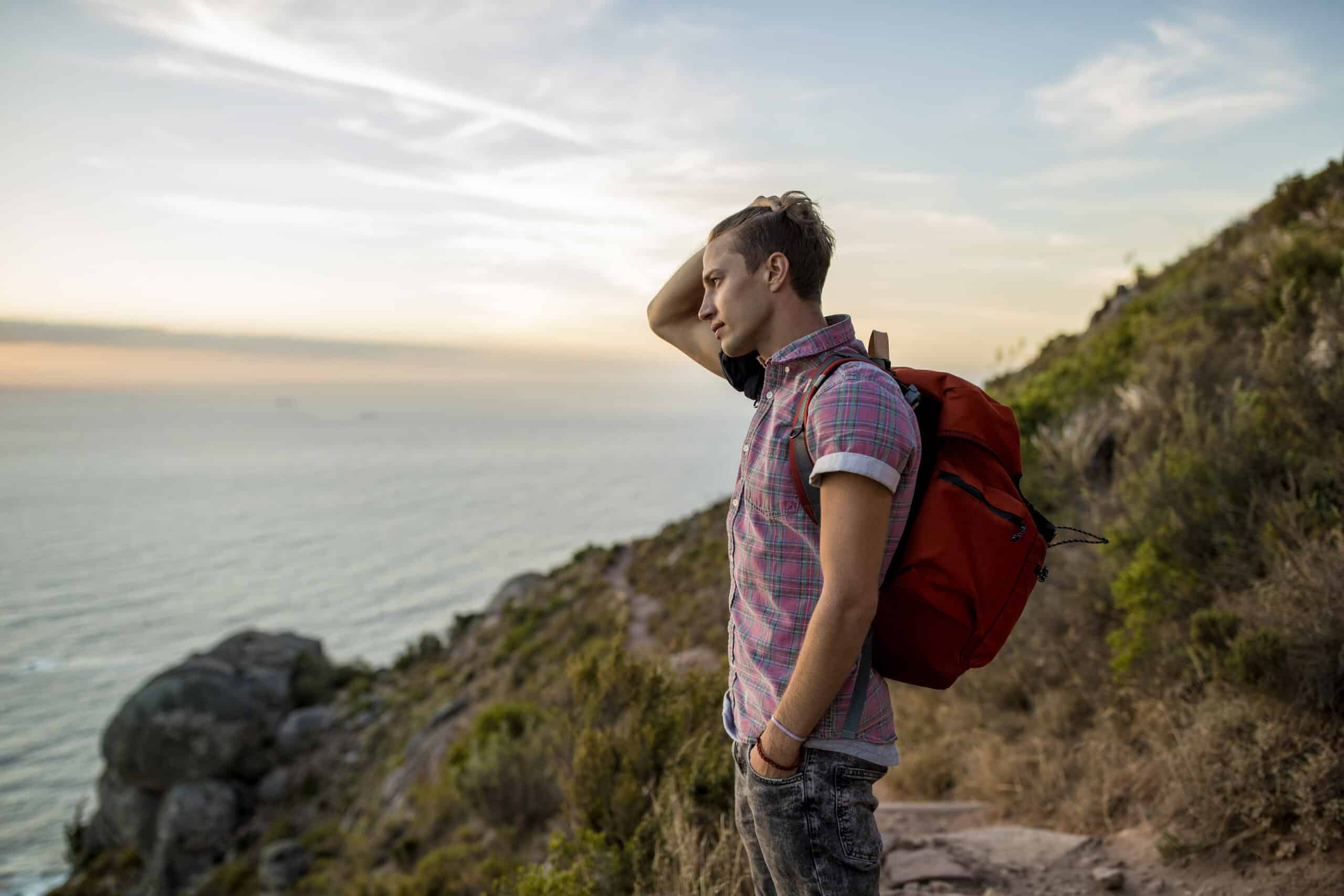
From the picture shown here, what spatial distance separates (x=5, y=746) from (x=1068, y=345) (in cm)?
3950

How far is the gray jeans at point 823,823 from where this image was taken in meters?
1.49

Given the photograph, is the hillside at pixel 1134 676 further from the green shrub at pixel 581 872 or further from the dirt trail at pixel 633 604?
the dirt trail at pixel 633 604

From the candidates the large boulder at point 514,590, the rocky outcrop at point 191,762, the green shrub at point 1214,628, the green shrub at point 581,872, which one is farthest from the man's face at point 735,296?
the large boulder at point 514,590

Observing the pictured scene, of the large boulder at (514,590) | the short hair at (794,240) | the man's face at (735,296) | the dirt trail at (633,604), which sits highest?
the short hair at (794,240)

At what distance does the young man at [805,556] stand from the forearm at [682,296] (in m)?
0.43

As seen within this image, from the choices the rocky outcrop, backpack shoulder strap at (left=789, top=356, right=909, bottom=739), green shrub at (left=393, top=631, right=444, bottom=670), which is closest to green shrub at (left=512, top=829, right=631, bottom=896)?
backpack shoulder strap at (left=789, top=356, right=909, bottom=739)

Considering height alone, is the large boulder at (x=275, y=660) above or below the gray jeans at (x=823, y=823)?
below

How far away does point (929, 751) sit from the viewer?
5.48 meters

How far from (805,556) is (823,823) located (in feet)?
1.69

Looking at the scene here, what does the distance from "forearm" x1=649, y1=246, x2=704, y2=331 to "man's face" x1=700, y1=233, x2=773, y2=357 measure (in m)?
0.45

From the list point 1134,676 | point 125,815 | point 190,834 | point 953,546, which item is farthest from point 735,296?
point 125,815

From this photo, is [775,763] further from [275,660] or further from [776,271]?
[275,660]

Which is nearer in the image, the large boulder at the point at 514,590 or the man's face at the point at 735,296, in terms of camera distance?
the man's face at the point at 735,296

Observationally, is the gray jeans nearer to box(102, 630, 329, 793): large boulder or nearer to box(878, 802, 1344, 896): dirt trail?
box(878, 802, 1344, 896): dirt trail
